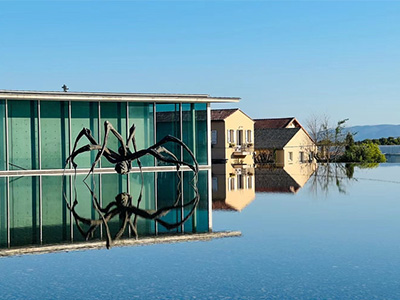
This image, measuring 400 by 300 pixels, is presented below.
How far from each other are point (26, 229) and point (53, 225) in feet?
1.46

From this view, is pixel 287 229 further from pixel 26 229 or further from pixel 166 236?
pixel 26 229

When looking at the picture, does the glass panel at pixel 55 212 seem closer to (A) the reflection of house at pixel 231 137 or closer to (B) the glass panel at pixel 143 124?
(B) the glass panel at pixel 143 124

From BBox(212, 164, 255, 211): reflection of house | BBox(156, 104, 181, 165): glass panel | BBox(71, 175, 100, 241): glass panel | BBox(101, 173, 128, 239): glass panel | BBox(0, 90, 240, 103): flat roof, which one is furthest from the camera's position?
BBox(156, 104, 181, 165): glass panel

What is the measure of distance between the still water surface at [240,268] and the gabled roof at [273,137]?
28886mm

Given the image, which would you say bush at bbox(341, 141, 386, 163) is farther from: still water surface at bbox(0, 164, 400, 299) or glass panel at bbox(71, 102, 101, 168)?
still water surface at bbox(0, 164, 400, 299)

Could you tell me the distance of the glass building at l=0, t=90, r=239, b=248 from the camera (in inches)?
642

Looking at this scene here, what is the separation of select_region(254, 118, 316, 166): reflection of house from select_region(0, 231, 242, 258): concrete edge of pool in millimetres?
29630

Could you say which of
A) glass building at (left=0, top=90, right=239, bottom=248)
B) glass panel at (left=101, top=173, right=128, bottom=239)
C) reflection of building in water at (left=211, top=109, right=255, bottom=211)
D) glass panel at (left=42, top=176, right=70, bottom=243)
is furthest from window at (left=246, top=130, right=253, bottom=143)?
glass panel at (left=42, top=176, right=70, bottom=243)

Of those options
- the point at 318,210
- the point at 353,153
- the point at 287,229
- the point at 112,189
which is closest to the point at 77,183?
the point at 112,189

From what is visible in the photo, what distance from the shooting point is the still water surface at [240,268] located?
5.65 metres

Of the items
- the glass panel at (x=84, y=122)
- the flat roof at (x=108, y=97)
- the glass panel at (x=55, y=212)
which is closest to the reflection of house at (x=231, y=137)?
the flat roof at (x=108, y=97)

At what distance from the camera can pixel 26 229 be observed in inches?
378

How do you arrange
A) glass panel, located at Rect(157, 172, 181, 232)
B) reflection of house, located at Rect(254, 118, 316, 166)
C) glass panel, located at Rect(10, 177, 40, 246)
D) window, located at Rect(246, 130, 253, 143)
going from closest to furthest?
1. glass panel, located at Rect(10, 177, 40, 246)
2. glass panel, located at Rect(157, 172, 181, 232)
3. window, located at Rect(246, 130, 253, 143)
4. reflection of house, located at Rect(254, 118, 316, 166)

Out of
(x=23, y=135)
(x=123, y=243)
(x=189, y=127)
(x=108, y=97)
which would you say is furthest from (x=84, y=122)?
(x=123, y=243)
